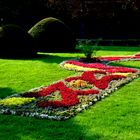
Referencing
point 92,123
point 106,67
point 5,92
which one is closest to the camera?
point 92,123

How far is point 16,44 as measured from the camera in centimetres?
2028

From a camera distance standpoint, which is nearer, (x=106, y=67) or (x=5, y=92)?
(x=5, y=92)

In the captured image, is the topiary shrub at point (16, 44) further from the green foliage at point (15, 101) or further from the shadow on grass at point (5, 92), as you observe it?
the green foliage at point (15, 101)

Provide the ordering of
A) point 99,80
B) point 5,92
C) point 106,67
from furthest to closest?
point 106,67, point 99,80, point 5,92

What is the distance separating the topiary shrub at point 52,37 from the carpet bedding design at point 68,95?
829cm

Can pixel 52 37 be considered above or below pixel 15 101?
above

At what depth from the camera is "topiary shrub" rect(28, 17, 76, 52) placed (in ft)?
76.6

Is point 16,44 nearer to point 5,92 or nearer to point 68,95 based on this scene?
point 5,92

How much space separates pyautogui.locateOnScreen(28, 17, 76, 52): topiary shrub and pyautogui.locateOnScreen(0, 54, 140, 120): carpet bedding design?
8.29 meters

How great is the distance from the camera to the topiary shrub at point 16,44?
20281 millimetres

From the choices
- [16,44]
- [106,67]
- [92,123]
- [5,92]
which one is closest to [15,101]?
[5,92]

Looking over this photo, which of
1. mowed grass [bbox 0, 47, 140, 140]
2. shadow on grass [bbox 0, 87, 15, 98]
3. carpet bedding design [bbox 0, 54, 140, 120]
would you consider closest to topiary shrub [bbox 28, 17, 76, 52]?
carpet bedding design [bbox 0, 54, 140, 120]

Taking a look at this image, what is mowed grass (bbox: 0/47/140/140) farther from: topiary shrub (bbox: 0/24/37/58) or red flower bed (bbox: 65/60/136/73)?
topiary shrub (bbox: 0/24/37/58)

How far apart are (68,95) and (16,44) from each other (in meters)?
9.76
